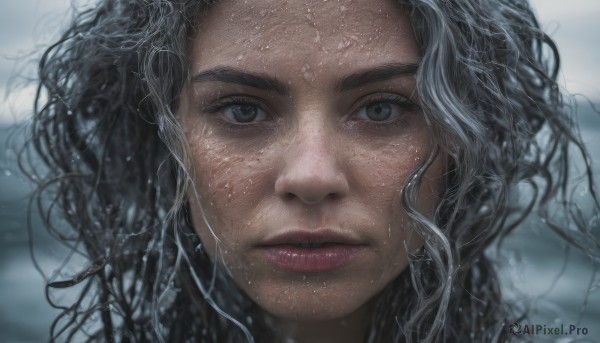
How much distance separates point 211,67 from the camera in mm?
1718

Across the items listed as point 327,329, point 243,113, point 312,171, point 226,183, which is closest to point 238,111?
point 243,113

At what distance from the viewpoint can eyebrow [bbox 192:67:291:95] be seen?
1.66 meters

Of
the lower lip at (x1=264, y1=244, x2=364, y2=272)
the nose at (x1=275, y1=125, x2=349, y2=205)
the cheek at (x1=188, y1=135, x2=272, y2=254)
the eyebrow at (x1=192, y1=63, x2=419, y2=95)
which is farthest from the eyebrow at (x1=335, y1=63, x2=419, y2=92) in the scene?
the lower lip at (x1=264, y1=244, x2=364, y2=272)

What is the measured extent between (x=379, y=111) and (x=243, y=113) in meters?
0.28

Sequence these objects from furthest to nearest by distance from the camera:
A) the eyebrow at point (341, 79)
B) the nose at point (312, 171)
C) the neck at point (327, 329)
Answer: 1. the neck at point (327, 329)
2. the eyebrow at point (341, 79)
3. the nose at point (312, 171)

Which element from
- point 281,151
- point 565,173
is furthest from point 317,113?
point 565,173

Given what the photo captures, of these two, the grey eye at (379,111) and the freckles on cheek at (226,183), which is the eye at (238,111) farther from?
the grey eye at (379,111)

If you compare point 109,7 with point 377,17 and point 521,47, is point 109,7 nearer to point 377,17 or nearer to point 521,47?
point 377,17

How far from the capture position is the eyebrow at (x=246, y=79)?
1.66 meters

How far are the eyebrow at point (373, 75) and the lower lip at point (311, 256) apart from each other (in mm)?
322

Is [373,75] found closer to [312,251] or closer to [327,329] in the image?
[312,251]

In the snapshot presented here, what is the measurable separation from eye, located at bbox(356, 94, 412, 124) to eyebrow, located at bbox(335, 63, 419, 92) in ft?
0.15

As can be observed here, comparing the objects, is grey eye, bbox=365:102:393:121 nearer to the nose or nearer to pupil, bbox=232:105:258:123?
the nose

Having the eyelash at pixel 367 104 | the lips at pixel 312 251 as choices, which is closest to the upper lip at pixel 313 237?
the lips at pixel 312 251
